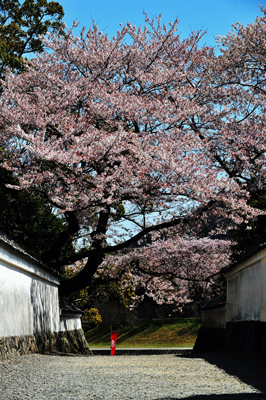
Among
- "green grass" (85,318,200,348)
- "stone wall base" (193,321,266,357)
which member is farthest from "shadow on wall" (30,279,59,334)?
"green grass" (85,318,200,348)

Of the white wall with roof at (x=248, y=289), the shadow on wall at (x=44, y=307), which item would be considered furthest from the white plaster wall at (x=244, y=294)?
the shadow on wall at (x=44, y=307)

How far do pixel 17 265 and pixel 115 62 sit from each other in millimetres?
9579

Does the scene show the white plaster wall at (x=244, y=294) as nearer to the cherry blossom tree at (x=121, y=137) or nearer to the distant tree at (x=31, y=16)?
the cherry blossom tree at (x=121, y=137)

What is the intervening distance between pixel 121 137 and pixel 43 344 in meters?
6.04

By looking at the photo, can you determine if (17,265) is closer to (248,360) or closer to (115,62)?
(248,360)

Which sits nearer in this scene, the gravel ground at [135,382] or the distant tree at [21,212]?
the gravel ground at [135,382]

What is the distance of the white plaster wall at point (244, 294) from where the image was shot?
9367 millimetres

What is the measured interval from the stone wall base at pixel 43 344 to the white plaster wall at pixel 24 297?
149 millimetres

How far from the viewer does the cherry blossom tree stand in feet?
40.4

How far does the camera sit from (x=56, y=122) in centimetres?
1341

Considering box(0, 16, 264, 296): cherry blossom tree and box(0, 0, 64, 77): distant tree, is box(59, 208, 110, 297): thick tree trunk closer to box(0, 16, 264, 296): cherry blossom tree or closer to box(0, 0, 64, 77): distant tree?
box(0, 16, 264, 296): cherry blossom tree

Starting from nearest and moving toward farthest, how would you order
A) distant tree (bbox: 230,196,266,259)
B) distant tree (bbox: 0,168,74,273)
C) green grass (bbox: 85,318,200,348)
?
distant tree (bbox: 230,196,266,259)
distant tree (bbox: 0,168,74,273)
green grass (bbox: 85,318,200,348)

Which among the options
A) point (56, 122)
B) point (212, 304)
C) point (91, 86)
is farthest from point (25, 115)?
point (212, 304)

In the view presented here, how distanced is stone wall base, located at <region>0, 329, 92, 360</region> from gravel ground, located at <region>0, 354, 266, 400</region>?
2.32ft
